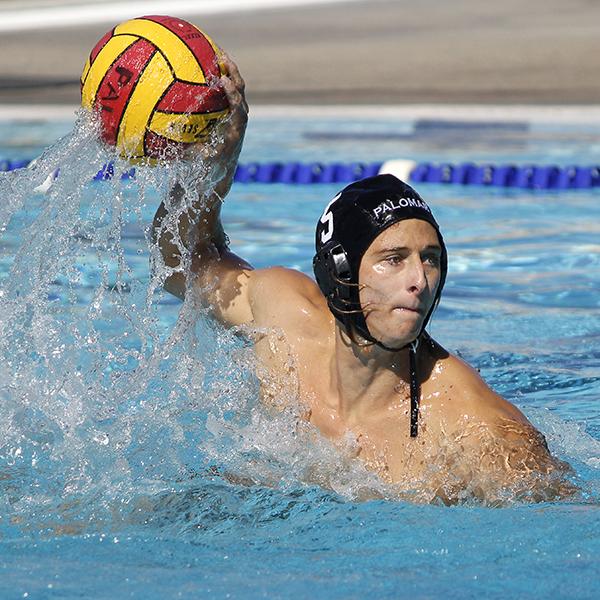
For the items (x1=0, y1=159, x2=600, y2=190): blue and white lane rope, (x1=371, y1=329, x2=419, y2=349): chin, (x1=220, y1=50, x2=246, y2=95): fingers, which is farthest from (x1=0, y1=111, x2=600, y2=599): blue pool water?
(x1=0, y1=159, x2=600, y2=190): blue and white lane rope

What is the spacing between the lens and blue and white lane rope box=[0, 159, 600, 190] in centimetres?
745

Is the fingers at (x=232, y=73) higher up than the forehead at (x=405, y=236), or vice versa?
the fingers at (x=232, y=73)

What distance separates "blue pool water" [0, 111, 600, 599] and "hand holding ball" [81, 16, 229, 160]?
0.11 metres

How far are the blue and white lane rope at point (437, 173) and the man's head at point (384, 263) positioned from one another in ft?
14.6

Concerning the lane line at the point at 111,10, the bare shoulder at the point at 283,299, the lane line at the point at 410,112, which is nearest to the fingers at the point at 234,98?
the bare shoulder at the point at 283,299

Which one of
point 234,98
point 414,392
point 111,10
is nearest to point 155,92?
point 234,98

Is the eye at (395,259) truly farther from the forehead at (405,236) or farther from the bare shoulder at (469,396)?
the bare shoulder at (469,396)

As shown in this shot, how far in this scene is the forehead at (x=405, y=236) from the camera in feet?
9.21

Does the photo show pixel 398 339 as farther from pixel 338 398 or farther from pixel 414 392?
pixel 338 398

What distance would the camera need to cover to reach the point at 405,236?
2.80 metres

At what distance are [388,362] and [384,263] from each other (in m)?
0.30

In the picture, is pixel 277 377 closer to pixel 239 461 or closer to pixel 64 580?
pixel 239 461

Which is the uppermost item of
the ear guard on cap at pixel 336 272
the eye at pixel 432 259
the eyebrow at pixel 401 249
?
the eyebrow at pixel 401 249

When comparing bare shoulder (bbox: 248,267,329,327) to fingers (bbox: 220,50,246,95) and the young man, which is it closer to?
the young man
